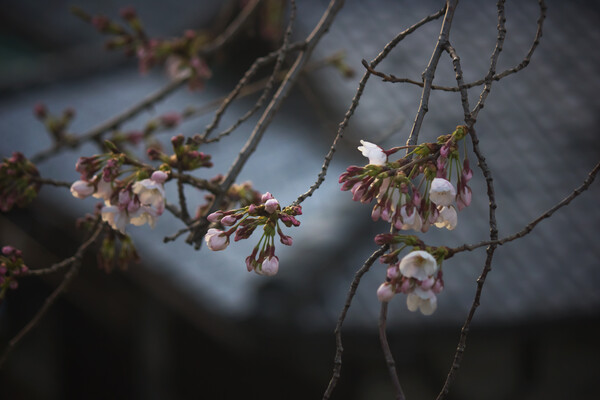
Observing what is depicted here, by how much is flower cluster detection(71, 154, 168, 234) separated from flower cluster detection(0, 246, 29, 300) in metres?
0.19

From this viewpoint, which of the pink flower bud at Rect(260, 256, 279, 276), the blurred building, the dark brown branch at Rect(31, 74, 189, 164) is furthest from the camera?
the blurred building

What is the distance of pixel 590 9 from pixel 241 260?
9.38 ft

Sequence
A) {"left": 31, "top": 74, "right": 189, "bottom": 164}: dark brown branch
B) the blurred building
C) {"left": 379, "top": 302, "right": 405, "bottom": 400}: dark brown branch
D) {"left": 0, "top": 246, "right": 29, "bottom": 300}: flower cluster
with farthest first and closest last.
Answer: the blurred building → {"left": 31, "top": 74, "right": 189, "bottom": 164}: dark brown branch → {"left": 0, "top": 246, "right": 29, "bottom": 300}: flower cluster → {"left": 379, "top": 302, "right": 405, "bottom": 400}: dark brown branch

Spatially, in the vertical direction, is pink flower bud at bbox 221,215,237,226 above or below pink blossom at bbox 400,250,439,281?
below

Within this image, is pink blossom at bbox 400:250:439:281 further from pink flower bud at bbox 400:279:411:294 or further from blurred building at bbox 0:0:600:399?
blurred building at bbox 0:0:600:399

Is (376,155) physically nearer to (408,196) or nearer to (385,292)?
(408,196)

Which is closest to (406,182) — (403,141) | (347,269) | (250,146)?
(250,146)

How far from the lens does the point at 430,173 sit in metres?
0.93

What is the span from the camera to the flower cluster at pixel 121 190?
109cm

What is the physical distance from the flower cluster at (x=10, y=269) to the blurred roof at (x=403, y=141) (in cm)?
180

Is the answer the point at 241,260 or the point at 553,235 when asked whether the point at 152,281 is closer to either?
the point at 241,260

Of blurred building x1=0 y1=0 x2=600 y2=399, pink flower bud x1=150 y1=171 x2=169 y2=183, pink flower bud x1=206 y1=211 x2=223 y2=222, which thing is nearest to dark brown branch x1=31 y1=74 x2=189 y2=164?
blurred building x1=0 y1=0 x2=600 y2=399

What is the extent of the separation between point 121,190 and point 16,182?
14.5 inches

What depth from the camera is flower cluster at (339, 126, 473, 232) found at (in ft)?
2.99
